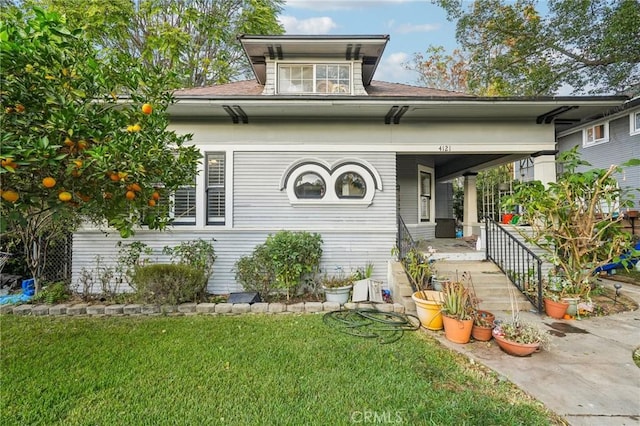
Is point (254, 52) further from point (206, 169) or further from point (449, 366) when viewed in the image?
point (449, 366)

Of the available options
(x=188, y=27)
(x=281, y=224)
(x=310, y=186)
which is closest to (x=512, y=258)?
(x=310, y=186)

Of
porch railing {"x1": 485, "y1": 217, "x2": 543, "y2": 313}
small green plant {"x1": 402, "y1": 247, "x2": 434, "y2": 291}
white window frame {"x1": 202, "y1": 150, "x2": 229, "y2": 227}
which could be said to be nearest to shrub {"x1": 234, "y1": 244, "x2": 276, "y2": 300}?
white window frame {"x1": 202, "y1": 150, "x2": 229, "y2": 227}

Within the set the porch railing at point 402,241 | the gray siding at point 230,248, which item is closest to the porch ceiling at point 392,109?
the porch railing at point 402,241

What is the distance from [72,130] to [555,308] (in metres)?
6.23

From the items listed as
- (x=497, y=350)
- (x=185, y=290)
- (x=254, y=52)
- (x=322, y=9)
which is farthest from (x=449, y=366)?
(x=322, y=9)

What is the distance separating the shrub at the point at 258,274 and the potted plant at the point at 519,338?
11.9 ft

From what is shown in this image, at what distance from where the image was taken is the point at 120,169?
2348 millimetres

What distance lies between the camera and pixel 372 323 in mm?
4082

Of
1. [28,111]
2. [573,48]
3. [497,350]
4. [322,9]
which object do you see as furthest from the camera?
[573,48]

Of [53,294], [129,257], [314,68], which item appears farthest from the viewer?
[314,68]

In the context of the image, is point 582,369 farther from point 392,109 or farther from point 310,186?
point 310,186

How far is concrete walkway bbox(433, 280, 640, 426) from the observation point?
7.61 feet

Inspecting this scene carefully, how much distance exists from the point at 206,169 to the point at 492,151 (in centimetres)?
592

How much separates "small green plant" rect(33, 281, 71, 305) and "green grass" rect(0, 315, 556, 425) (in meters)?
1.09
